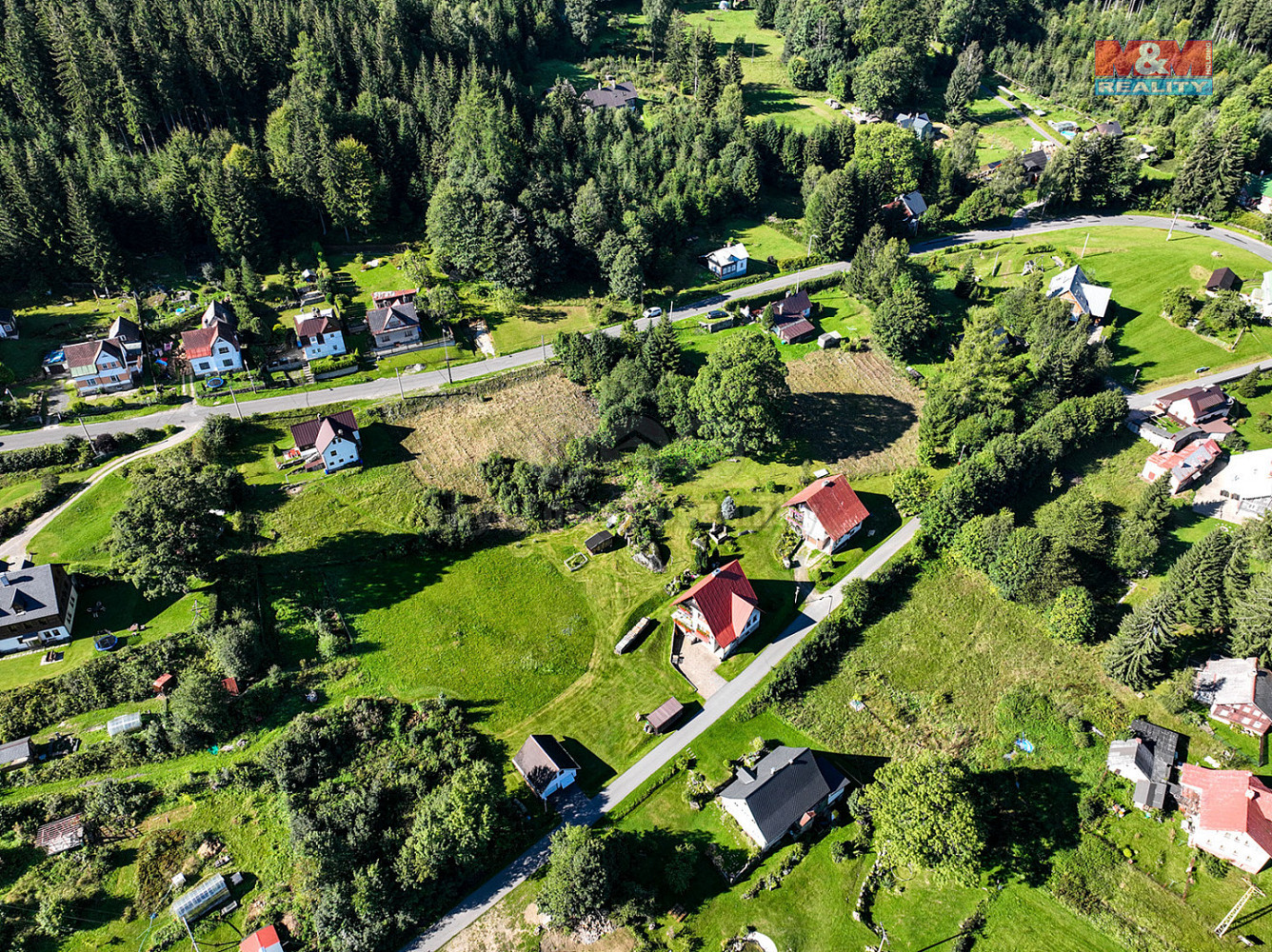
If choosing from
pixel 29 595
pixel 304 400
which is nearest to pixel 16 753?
pixel 29 595

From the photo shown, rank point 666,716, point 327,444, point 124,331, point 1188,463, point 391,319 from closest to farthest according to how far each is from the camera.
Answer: point 666,716
point 327,444
point 1188,463
point 124,331
point 391,319

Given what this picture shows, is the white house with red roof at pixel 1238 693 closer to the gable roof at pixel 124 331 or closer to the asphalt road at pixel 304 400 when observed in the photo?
the asphalt road at pixel 304 400

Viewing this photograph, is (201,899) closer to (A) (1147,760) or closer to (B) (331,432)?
(B) (331,432)

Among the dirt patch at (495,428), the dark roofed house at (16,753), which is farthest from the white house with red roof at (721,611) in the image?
the dark roofed house at (16,753)

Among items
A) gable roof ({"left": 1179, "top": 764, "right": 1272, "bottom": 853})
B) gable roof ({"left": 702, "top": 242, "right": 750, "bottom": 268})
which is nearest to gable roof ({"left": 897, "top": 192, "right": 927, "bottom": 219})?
gable roof ({"left": 702, "top": 242, "right": 750, "bottom": 268})

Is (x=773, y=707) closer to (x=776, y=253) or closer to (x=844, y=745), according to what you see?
(x=844, y=745)

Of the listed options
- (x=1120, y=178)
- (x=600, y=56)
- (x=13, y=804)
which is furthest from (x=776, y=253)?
(x=13, y=804)
